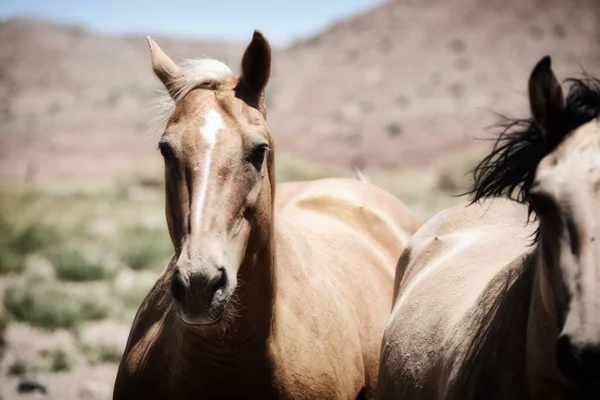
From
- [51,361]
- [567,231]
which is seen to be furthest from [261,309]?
[51,361]

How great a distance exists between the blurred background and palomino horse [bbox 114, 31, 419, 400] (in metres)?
0.42

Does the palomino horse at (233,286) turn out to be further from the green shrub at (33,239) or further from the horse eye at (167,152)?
the green shrub at (33,239)

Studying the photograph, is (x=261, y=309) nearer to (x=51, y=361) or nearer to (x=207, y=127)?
(x=207, y=127)

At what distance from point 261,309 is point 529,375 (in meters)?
1.27

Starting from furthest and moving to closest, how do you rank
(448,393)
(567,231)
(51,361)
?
(51,361)
(448,393)
(567,231)

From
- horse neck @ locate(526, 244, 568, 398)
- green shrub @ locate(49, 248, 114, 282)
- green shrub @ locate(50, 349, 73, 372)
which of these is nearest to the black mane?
horse neck @ locate(526, 244, 568, 398)

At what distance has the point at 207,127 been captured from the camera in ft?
9.50

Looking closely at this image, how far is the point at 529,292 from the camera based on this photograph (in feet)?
7.99

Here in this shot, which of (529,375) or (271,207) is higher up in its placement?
(271,207)

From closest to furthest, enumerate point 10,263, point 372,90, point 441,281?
1. point 441,281
2. point 10,263
3. point 372,90

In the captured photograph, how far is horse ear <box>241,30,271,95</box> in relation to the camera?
3.24m

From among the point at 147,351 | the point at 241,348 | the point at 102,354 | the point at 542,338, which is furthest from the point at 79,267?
the point at 542,338

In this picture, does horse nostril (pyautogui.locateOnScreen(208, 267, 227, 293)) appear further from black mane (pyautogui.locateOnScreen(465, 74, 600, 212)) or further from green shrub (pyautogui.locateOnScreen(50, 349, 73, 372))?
green shrub (pyautogui.locateOnScreen(50, 349, 73, 372))

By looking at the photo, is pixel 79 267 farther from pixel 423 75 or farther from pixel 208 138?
pixel 423 75
